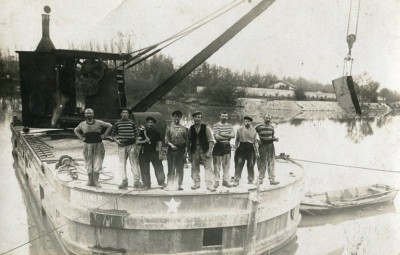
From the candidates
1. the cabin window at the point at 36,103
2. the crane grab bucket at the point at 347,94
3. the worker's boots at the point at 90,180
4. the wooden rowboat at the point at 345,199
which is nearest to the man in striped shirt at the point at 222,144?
the worker's boots at the point at 90,180

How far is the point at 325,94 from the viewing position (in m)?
32.6

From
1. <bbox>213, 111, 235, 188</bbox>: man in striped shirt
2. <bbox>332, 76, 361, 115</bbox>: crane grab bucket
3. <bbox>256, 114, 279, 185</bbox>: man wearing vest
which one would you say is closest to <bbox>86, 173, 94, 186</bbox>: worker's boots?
<bbox>213, 111, 235, 188</bbox>: man in striped shirt

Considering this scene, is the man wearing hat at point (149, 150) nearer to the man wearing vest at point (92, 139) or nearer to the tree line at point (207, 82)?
the man wearing vest at point (92, 139)

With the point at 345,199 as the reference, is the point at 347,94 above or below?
above

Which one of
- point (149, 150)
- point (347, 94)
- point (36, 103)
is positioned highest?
point (347, 94)

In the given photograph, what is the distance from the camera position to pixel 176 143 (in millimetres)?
6555

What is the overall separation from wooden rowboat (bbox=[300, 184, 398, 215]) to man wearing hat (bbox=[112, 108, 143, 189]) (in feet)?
25.1

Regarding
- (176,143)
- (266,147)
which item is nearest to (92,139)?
(176,143)

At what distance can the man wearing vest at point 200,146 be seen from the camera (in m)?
6.61

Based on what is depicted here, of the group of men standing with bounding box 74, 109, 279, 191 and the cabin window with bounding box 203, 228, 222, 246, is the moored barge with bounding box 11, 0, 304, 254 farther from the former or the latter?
the group of men standing with bounding box 74, 109, 279, 191

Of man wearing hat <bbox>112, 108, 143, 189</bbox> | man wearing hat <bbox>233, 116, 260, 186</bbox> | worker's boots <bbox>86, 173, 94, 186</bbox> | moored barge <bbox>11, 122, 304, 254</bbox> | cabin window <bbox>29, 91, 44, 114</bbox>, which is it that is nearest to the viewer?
man wearing hat <bbox>112, 108, 143, 189</bbox>

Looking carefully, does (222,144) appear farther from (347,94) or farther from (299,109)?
(299,109)

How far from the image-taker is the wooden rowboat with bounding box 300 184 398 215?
40.0ft

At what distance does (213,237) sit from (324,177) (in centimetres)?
1144
